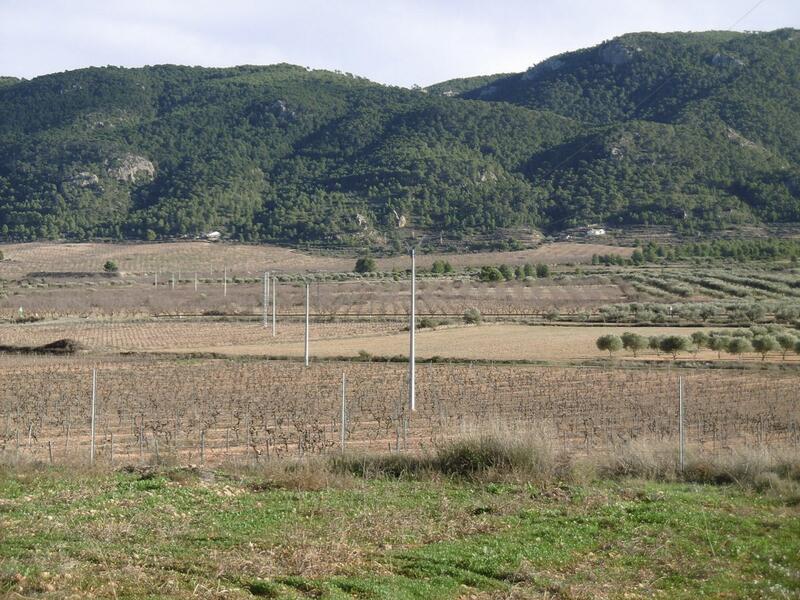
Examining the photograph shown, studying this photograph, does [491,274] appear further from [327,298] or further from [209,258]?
[209,258]

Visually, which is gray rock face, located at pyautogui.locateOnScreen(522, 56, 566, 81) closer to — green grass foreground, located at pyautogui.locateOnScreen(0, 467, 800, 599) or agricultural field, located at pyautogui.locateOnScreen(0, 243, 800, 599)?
agricultural field, located at pyautogui.locateOnScreen(0, 243, 800, 599)

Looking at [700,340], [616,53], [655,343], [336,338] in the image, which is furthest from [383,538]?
[616,53]

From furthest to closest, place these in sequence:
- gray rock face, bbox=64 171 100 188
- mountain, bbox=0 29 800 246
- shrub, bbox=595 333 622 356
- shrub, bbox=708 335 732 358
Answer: gray rock face, bbox=64 171 100 188, mountain, bbox=0 29 800 246, shrub, bbox=595 333 622 356, shrub, bbox=708 335 732 358

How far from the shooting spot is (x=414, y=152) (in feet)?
495

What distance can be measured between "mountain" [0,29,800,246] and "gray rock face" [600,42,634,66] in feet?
0.97

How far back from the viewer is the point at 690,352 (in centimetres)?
4681

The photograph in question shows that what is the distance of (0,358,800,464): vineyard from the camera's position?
2058 centimetres

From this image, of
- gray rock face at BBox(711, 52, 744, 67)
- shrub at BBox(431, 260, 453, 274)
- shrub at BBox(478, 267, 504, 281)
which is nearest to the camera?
shrub at BBox(478, 267, 504, 281)

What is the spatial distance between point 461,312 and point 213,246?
64.3 meters

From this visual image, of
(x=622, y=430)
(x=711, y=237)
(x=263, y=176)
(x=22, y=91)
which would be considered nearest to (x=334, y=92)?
(x=263, y=176)

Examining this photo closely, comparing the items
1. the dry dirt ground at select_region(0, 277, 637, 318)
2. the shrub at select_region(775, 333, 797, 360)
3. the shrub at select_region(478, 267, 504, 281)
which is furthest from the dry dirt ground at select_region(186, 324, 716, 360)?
the shrub at select_region(478, 267, 504, 281)

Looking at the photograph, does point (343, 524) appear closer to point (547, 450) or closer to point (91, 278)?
point (547, 450)

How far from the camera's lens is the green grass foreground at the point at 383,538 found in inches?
354

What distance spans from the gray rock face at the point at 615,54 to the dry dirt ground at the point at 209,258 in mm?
68740
